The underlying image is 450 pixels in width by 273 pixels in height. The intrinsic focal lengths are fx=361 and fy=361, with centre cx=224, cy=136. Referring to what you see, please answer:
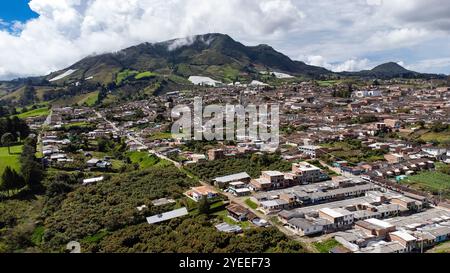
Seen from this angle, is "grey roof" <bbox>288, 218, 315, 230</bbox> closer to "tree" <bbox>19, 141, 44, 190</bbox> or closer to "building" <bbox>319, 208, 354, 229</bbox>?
"building" <bbox>319, 208, 354, 229</bbox>

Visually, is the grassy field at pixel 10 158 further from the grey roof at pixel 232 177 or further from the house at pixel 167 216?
the grey roof at pixel 232 177

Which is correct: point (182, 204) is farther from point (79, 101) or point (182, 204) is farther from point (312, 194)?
point (79, 101)

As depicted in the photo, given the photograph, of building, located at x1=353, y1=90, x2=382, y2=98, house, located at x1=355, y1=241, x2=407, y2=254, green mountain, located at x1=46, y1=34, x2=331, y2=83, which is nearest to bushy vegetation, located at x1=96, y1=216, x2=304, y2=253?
house, located at x1=355, y1=241, x2=407, y2=254

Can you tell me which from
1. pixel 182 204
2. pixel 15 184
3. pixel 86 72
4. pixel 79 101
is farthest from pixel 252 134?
pixel 86 72

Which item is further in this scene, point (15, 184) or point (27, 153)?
point (27, 153)

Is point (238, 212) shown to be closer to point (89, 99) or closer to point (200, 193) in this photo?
point (200, 193)

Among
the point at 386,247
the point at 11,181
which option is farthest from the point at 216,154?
the point at 386,247
